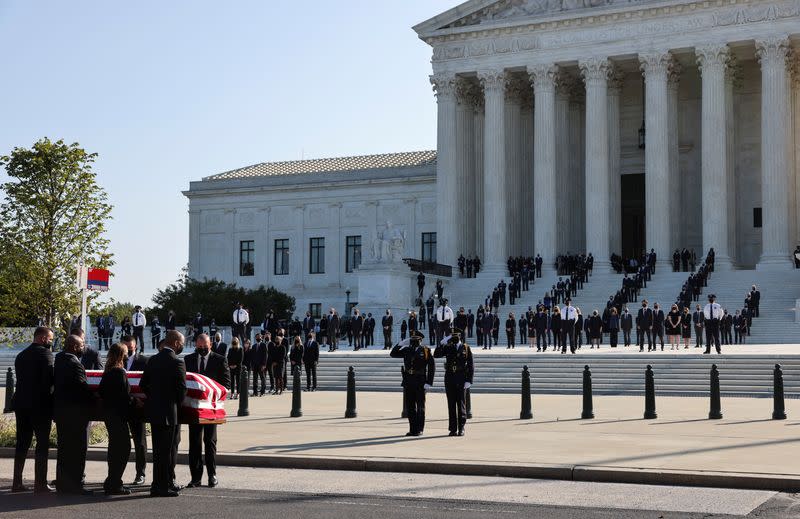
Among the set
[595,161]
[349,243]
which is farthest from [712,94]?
[349,243]

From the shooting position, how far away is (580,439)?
18891mm

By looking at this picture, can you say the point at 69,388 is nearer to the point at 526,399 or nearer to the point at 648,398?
the point at 526,399

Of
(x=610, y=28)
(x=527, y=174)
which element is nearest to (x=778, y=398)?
(x=610, y=28)

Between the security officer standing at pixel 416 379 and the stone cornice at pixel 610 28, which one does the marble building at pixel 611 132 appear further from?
the security officer standing at pixel 416 379

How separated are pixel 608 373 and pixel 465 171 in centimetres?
3412

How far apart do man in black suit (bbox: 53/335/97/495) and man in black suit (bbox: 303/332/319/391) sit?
18.3 metres

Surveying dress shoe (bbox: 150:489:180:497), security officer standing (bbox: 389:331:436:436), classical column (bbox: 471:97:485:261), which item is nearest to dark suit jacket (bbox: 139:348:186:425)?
dress shoe (bbox: 150:489:180:497)

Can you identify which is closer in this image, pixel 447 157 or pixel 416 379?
pixel 416 379

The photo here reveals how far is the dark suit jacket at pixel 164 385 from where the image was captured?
13.6m

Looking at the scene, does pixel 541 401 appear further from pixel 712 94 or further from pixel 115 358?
pixel 712 94

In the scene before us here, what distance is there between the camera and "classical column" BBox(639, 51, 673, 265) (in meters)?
60.3

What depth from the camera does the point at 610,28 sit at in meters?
61.5

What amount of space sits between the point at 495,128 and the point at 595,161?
5.69m

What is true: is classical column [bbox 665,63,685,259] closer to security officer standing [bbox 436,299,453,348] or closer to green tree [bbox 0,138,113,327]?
security officer standing [bbox 436,299,453,348]
